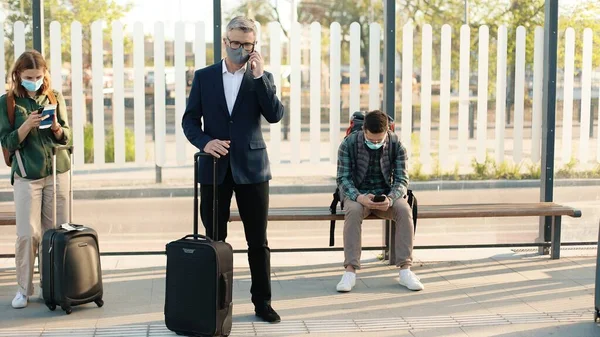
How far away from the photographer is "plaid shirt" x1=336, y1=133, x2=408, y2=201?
23.2ft

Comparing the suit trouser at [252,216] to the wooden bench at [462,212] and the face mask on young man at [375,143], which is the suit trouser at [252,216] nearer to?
the wooden bench at [462,212]

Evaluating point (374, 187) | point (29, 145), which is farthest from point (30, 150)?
point (374, 187)

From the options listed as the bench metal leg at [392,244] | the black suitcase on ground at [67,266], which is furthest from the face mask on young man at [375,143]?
the black suitcase on ground at [67,266]

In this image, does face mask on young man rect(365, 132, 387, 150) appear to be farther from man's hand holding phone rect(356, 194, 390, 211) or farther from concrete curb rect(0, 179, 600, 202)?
concrete curb rect(0, 179, 600, 202)

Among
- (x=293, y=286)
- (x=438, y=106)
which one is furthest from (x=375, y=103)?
(x=293, y=286)

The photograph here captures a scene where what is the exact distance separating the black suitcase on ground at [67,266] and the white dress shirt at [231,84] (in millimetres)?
1179

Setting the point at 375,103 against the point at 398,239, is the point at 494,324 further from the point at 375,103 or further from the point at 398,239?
the point at 375,103

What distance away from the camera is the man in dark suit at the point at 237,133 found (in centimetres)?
580

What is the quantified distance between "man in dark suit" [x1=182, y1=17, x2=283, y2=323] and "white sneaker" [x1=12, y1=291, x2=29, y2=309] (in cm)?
138

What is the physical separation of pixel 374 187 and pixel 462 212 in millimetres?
722

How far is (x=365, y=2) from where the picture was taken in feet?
26.4

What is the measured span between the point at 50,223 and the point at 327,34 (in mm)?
2727

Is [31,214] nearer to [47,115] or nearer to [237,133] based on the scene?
[47,115]

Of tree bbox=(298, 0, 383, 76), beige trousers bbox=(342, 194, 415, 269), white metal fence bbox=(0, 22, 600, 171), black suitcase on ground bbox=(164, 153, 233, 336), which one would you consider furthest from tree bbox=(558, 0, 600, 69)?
black suitcase on ground bbox=(164, 153, 233, 336)
